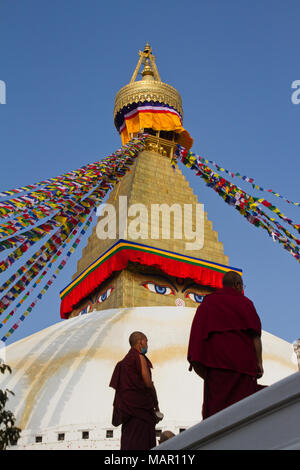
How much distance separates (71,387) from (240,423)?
20.2ft

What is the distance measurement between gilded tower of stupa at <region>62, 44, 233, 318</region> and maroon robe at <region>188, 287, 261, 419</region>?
9.66m

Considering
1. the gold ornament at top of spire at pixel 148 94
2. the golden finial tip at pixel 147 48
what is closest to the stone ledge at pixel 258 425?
the gold ornament at top of spire at pixel 148 94

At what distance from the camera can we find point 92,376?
8.92m

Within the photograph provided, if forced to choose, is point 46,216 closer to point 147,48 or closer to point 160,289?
point 160,289

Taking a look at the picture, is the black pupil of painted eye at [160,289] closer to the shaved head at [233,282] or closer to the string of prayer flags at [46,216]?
the string of prayer flags at [46,216]

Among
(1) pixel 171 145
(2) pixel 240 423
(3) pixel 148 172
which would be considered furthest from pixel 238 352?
(1) pixel 171 145

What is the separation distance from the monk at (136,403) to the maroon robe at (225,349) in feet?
3.06

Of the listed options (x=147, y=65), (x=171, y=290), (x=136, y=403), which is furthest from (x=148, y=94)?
(x=136, y=403)

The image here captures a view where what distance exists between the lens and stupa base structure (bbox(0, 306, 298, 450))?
8180 millimetres

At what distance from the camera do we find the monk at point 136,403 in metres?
4.76

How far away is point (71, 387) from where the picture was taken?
8820mm

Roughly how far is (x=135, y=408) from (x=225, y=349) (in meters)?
1.26

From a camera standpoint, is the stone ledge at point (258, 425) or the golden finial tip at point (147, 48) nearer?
the stone ledge at point (258, 425)

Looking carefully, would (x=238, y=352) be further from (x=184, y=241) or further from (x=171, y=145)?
(x=171, y=145)
